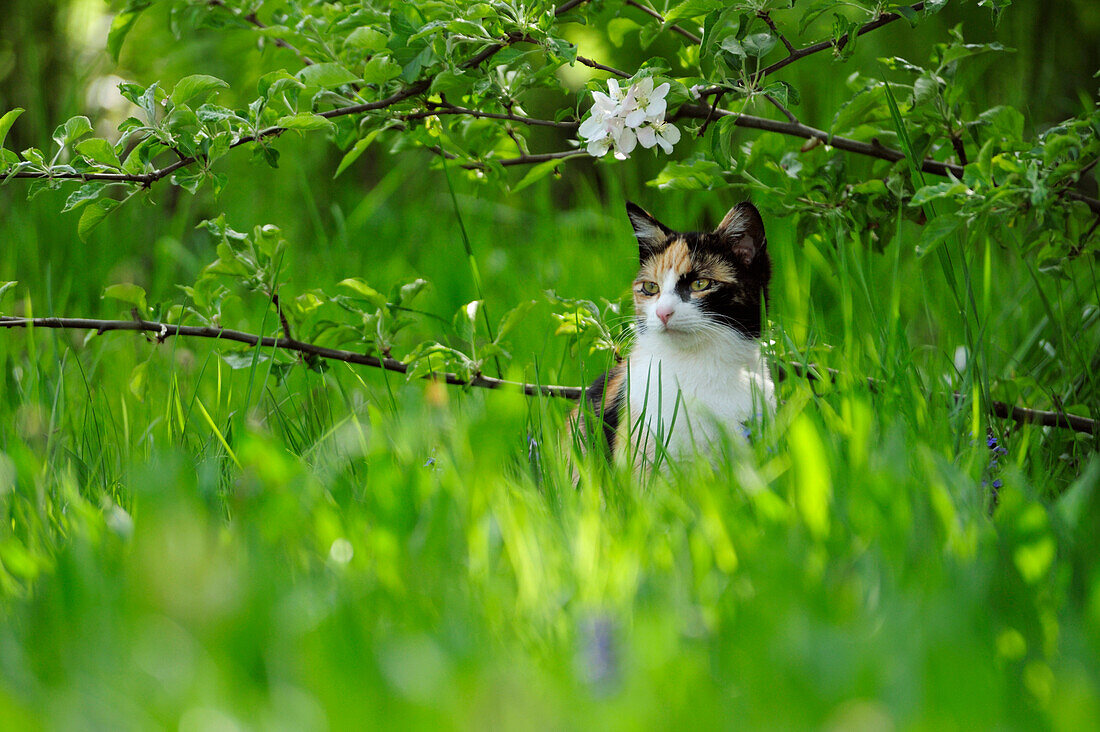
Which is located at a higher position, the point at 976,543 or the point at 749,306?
the point at 976,543

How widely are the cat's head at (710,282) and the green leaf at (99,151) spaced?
3.42 feet

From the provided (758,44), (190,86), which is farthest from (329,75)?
(758,44)

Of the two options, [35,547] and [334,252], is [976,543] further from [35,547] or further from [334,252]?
[334,252]

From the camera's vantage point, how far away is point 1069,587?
93 centimetres

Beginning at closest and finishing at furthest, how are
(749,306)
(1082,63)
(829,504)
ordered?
(829,504), (749,306), (1082,63)

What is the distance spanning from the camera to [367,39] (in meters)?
1.60

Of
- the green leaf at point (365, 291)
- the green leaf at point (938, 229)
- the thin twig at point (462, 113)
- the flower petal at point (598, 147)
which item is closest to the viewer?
the green leaf at point (938, 229)

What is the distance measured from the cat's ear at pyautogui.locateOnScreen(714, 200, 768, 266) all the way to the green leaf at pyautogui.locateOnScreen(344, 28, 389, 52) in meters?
0.79

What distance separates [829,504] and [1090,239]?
40.7 inches

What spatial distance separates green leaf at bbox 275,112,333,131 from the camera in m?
1.48

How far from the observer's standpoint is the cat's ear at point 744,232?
1.93m

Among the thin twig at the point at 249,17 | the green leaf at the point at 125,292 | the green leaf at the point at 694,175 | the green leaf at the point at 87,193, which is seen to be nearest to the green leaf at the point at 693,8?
the green leaf at the point at 694,175

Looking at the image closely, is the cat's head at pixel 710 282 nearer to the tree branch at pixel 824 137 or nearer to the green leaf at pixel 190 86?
the tree branch at pixel 824 137

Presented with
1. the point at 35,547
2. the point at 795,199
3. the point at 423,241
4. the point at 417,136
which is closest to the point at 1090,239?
the point at 795,199
